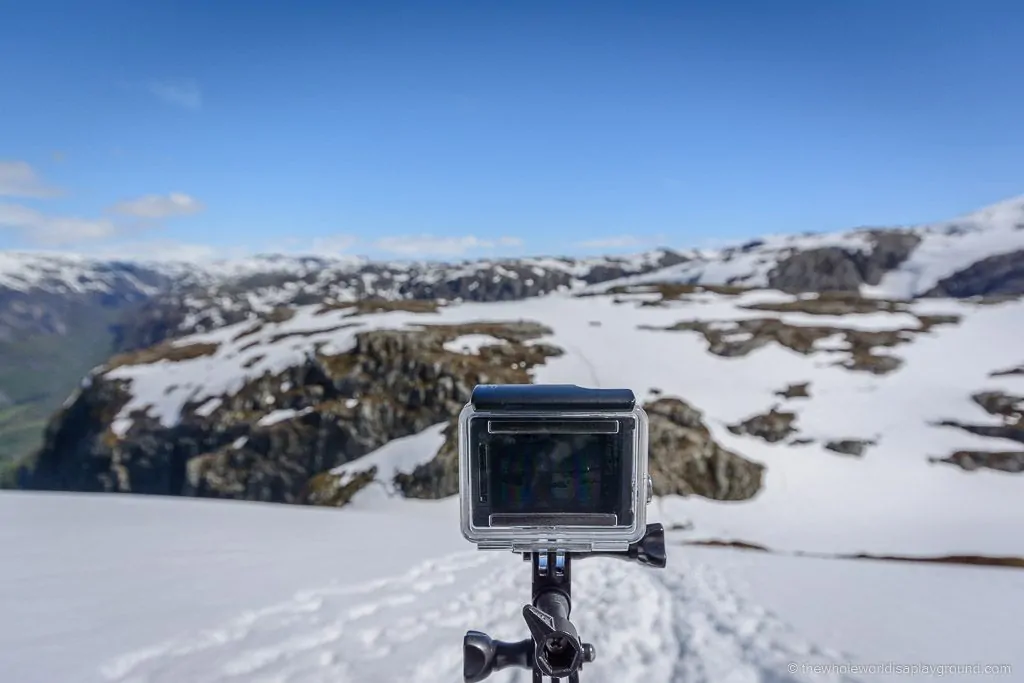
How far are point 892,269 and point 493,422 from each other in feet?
512

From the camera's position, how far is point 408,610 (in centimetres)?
722

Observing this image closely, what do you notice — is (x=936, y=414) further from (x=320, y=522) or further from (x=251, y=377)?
(x=251, y=377)

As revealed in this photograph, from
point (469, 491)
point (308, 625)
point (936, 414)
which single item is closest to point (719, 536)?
point (936, 414)

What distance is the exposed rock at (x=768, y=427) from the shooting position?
34844 millimetres

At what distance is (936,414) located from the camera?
3597 centimetres

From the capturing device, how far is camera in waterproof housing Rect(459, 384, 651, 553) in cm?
310

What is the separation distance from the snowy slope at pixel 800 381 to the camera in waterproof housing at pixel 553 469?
25369 millimetres

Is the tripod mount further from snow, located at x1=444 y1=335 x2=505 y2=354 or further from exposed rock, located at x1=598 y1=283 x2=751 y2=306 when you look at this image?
exposed rock, located at x1=598 y1=283 x2=751 y2=306

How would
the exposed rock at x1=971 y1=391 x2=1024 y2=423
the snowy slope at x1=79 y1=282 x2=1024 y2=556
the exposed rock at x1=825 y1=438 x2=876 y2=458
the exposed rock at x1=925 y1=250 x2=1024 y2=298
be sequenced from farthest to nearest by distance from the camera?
the exposed rock at x1=925 y1=250 x2=1024 y2=298 < the exposed rock at x1=971 y1=391 x2=1024 y2=423 < the exposed rock at x1=825 y1=438 x2=876 y2=458 < the snowy slope at x1=79 y1=282 x2=1024 y2=556

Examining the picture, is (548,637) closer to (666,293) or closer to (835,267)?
(666,293)

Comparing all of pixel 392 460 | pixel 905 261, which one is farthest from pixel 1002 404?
pixel 905 261

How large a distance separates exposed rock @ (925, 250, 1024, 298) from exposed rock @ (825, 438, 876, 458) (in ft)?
350

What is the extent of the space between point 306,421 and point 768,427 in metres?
28.0

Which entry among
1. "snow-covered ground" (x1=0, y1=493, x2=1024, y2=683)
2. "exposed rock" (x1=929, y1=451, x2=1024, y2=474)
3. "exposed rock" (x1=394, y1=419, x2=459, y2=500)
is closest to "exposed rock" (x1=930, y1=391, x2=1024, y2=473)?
"exposed rock" (x1=929, y1=451, x2=1024, y2=474)
